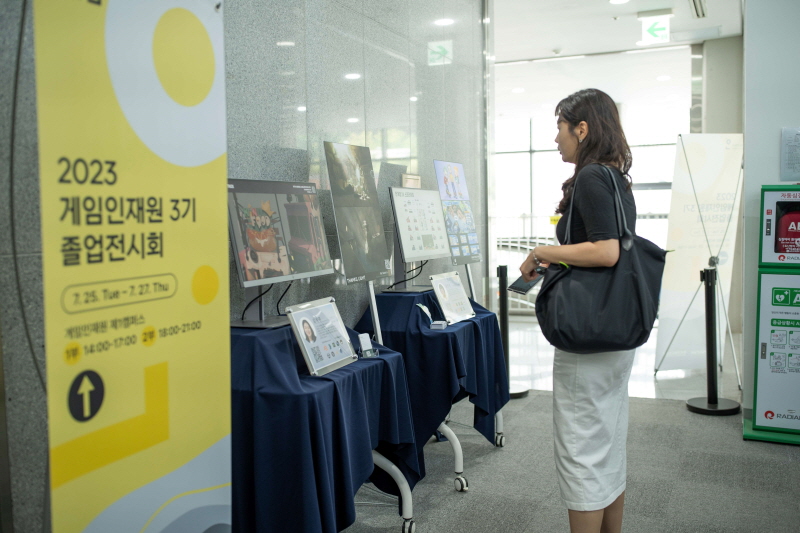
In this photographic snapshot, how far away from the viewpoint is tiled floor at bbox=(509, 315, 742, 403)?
4711 millimetres

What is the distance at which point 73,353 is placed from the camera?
1.11 m

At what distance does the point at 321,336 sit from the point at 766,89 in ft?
10.0

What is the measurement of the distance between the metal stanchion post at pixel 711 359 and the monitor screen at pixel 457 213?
1.49 m

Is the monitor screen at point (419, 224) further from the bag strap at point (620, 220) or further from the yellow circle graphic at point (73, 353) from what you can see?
the yellow circle graphic at point (73, 353)

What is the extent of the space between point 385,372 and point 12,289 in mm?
1250

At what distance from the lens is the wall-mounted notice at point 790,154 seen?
3.62m

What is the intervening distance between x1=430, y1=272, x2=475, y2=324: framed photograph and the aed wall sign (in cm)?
188

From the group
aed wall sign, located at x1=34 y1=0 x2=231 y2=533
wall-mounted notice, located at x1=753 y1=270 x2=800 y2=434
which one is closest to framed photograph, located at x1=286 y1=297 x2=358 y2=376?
aed wall sign, located at x1=34 y1=0 x2=231 y2=533

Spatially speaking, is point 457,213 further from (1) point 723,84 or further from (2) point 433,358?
A: (1) point 723,84

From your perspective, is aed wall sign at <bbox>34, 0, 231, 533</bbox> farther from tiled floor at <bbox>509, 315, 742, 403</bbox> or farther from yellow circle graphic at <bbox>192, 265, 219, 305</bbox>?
tiled floor at <bbox>509, 315, 742, 403</bbox>

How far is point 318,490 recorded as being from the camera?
191 centimetres

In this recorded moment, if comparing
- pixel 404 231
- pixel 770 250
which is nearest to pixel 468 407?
pixel 404 231

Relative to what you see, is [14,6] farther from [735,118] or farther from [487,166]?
[735,118]

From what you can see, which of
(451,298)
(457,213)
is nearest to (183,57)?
(451,298)
